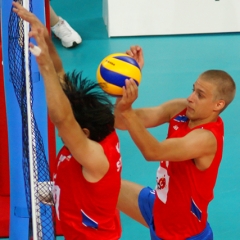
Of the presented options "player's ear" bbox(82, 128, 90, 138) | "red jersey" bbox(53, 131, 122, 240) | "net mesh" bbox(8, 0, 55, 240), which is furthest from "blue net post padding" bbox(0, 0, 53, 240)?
"player's ear" bbox(82, 128, 90, 138)

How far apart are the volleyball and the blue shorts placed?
98 cm

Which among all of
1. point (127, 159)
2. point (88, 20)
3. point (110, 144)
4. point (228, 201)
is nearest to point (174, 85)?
point (127, 159)

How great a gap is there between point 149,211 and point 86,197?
914mm

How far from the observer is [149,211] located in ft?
10.8

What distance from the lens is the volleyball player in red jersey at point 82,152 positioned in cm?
214

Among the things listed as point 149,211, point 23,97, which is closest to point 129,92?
point 23,97

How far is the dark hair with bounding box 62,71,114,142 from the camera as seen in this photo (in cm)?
232

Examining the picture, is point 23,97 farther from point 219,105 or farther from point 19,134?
point 219,105

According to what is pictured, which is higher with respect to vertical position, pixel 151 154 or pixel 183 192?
pixel 151 154

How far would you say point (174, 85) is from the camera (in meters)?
6.32

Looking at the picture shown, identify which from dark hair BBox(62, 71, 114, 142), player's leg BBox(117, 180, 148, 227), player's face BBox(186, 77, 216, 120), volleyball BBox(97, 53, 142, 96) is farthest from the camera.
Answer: player's leg BBox(117, 180, 148, 227)

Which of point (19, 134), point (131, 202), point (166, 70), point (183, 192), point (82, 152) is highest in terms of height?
point (82, 152)

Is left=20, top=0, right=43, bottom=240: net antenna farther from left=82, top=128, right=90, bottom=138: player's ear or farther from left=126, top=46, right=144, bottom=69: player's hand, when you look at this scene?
left=126, top=46, right=144, bottom=69: player's hand

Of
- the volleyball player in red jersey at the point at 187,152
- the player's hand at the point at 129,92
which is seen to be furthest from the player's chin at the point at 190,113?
the player's hand at the point at 129,92
